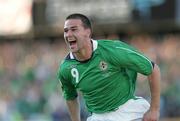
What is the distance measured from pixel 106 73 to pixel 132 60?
0.37 metres

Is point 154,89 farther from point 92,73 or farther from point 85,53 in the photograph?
point 85,53

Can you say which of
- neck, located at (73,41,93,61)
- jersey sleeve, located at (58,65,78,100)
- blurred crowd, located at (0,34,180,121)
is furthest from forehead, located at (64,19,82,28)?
blurred crowd, located at (0,34,180,121)

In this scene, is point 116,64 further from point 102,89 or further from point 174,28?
point 174,28

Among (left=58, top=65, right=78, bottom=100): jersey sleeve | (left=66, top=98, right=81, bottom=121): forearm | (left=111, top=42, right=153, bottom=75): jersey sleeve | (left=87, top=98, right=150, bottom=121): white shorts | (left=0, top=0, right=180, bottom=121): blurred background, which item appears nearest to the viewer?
(left=111, top=42, right=153, bottom=75): jersey sleeve

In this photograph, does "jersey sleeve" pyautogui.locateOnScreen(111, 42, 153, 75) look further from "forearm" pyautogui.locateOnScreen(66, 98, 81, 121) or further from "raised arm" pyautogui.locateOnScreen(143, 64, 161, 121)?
"forearm" pyautogui.locateOnScreen(66, 98, 81, 121)

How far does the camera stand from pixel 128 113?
773 cm

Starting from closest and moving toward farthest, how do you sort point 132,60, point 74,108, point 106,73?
point 132,60 → point 106,73 → point 74,108

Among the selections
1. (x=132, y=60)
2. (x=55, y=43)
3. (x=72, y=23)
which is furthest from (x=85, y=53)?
(x=55, y=43)

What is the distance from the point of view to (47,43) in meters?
21.5

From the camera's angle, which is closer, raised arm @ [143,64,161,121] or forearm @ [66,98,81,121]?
raised arm @ [143,64,161,121]

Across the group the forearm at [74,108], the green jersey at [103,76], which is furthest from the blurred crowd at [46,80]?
the green jersey at [103,76]

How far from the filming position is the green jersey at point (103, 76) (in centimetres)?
761

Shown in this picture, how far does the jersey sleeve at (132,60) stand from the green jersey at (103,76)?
1 centimetres

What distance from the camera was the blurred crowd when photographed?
Answer: 51.3 ft
